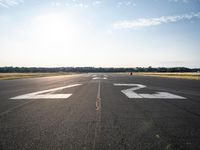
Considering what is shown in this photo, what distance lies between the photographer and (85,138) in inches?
153

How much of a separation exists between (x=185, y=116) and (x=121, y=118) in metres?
2.22

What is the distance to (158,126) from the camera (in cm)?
480

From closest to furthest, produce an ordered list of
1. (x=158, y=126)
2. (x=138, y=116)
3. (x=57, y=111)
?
(x=158, y=126)
(x=138, y=116)
(x=57, y=111)

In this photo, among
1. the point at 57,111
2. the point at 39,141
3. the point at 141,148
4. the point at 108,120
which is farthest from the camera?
the point at 57,111

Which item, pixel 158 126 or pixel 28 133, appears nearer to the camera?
pixel 28 133

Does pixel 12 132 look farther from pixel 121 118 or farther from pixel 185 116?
pixel 185 116

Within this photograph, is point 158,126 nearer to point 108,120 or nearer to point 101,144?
point 108,120

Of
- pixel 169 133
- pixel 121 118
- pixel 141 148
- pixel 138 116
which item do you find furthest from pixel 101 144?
pixel 138 116

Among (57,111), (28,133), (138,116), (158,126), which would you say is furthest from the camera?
(57,111)

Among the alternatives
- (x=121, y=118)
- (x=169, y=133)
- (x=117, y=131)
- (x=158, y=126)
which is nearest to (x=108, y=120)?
(x=121, y=118)

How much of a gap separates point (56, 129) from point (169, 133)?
111 inches

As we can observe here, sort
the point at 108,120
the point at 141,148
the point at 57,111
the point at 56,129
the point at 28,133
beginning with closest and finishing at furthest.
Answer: the point at 141,148, the point at 28,133, the point at 56,129, the point at 108,120, the point at 57,111

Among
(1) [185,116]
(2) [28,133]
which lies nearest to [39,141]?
(2) [28,133]

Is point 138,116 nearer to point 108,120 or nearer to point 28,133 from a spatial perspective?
point 108,120
